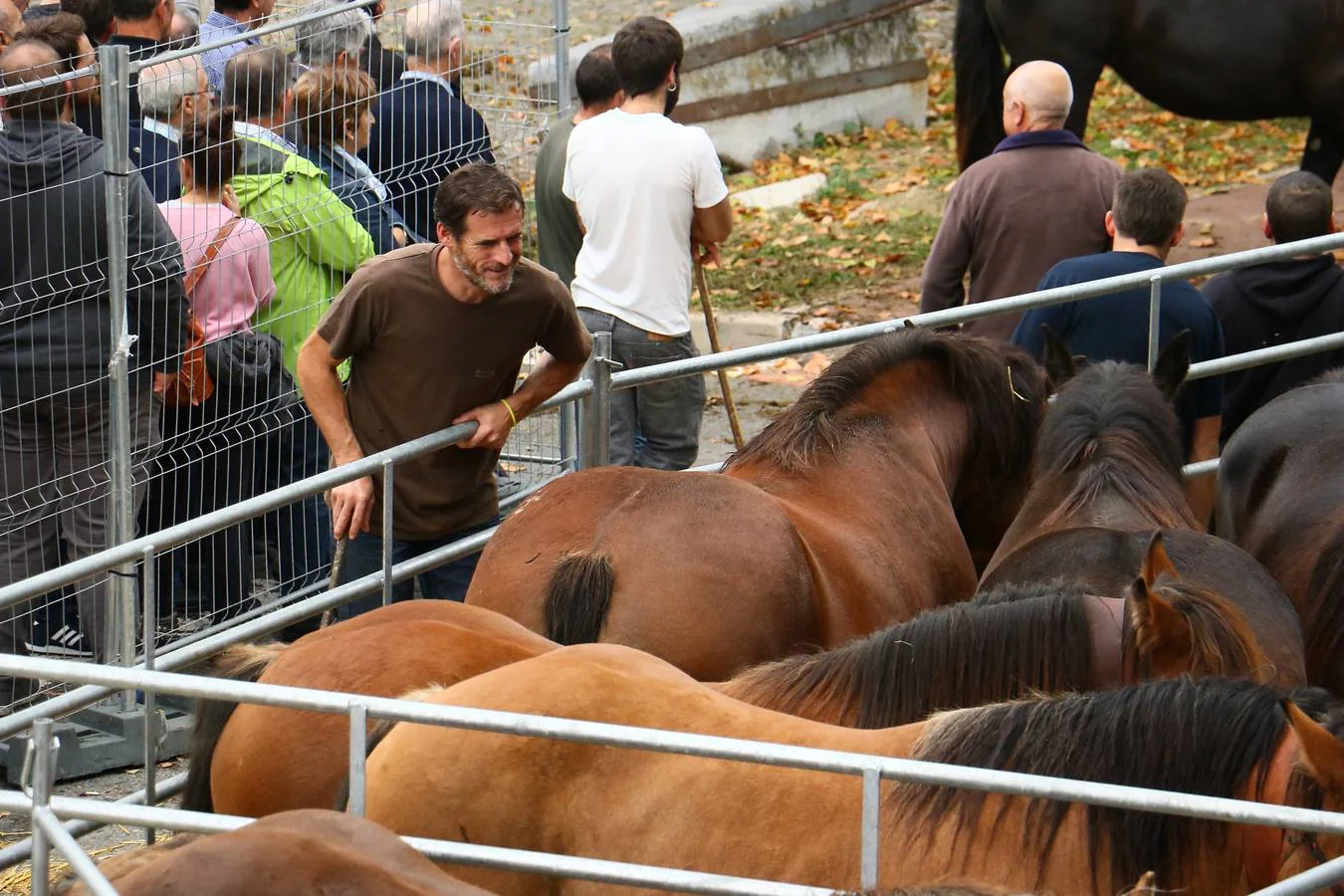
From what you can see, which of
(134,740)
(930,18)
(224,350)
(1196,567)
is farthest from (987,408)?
(930,18)

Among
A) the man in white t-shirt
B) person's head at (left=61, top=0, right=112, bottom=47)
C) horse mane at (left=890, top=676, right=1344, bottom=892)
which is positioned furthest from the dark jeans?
horse mane at (left=890, top=676, right=1344, bottom=892)

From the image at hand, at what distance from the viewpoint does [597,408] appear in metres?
5.66

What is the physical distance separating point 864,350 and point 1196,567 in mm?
1438

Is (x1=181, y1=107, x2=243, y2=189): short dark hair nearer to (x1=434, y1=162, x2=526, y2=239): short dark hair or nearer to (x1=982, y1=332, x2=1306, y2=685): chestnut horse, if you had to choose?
(x1=434, y1=162, x2=526, y2=239): short dark hair

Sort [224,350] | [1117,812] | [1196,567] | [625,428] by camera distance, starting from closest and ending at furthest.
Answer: [1117,812] → [1196,567] → [224,350] → [625,428]

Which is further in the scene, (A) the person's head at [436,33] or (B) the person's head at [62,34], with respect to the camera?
(A) the person's head at [436,33]

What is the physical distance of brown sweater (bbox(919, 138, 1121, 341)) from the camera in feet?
22.1

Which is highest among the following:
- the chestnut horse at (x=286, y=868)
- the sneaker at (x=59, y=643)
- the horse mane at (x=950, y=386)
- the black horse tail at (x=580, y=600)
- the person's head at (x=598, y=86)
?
the person's head at (x=598, y=86)

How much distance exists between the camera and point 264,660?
393 centimetres

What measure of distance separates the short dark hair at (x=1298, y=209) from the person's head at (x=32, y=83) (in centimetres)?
445

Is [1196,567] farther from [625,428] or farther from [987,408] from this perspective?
[625,428]

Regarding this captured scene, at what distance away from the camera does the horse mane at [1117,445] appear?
4992mm

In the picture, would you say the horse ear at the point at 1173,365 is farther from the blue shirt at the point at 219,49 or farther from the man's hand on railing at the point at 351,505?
the blue shirt at the point at 219,49

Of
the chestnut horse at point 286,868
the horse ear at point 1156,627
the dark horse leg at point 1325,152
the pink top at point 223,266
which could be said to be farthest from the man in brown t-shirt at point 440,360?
the dark horse leg at point 1325,152
